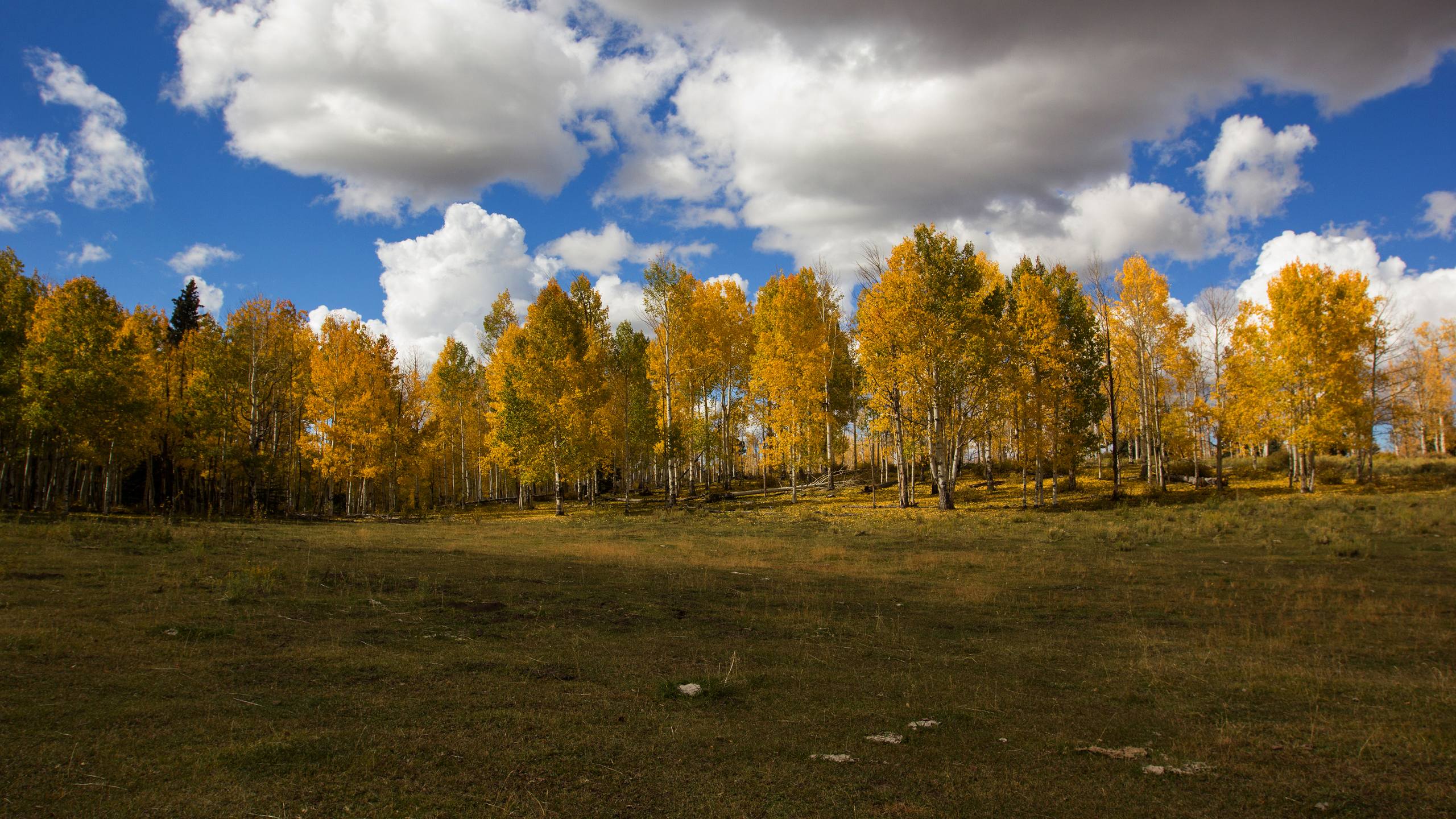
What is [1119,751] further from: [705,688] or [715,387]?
[715,387]

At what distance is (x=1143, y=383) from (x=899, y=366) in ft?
64.3

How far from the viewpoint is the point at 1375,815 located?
463 centimetres

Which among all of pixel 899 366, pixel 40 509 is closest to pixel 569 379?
pixel 899 366

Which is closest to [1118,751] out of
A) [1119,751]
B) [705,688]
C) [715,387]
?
[1119,751]

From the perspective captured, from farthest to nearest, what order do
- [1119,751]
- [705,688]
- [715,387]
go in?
[715,387] < [705,688] < [1119,751]

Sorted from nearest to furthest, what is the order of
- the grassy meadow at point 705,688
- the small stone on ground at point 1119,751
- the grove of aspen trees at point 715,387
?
the grassy meadow at point 705,688
the small stone on ground at point 1119,751
the grove of aspen trees at point 715,387

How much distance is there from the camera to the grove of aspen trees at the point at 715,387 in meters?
34.3

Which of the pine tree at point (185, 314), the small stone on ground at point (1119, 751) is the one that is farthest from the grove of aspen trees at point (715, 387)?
the small stone on ground at point (1119, 751)

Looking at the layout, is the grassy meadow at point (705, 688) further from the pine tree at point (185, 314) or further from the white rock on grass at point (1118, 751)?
the pine tree at point (185, 314)

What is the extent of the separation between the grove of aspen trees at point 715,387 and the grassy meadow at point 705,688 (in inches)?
766

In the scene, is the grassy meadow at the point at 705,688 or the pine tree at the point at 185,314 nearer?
the grassy meadow at the point at 705,688

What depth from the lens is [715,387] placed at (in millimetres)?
48219

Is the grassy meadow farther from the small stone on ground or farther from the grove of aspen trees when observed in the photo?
the grove of aspen trees

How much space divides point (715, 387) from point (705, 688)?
4117 cm
